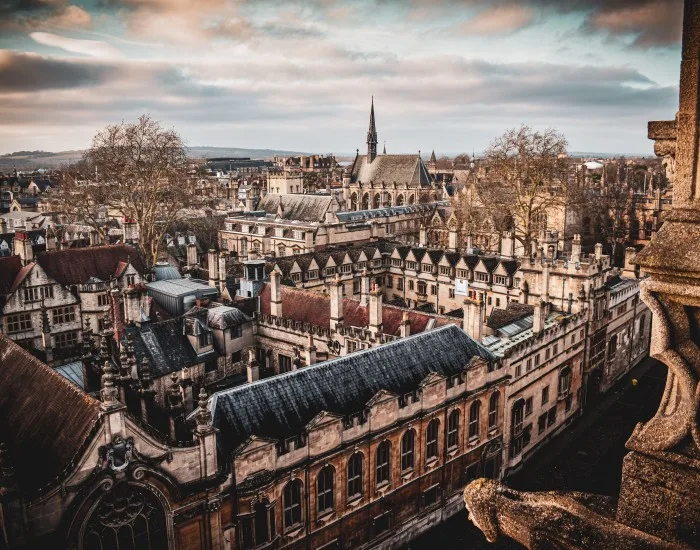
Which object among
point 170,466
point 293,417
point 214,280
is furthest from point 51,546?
point 214,280

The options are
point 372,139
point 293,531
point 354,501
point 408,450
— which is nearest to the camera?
point 293,531

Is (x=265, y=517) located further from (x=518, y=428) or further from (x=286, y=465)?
(x=518, y=428)

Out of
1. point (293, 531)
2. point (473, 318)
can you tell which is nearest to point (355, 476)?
point (293, 531)

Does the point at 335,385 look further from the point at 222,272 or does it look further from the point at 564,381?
the point at 222,272

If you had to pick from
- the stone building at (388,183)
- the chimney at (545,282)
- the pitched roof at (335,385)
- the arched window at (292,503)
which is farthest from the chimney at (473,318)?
the stone building at (388,183)

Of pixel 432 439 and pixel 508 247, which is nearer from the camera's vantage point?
pixel 432 439

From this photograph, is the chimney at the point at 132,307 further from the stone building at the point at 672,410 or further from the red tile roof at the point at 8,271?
the stone building at the point at 672,410

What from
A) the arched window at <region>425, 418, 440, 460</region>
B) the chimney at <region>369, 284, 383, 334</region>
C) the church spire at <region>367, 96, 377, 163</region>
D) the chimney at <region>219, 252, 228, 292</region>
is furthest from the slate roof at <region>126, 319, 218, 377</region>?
the church spire at <region>367, 96, 377, 163</region>
